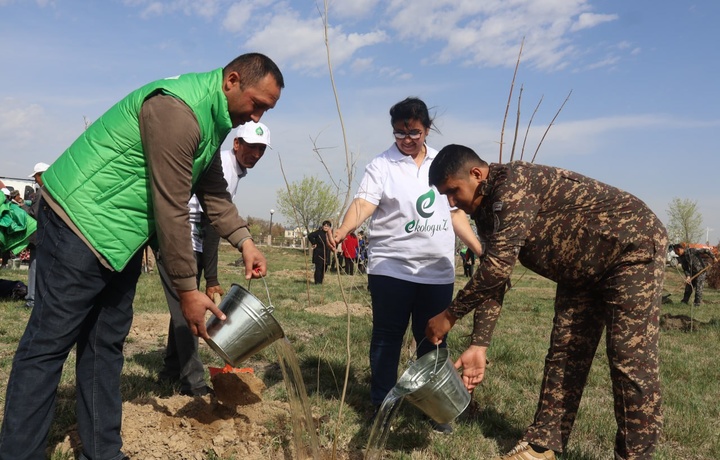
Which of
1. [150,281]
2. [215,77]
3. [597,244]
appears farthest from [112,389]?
[150,281]

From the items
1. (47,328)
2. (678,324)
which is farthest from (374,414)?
(678,324)

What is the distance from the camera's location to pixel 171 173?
218 centimetres

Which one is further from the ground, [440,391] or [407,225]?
[407,225]

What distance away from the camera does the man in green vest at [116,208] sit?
86.3 inches

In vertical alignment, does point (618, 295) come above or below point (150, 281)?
above

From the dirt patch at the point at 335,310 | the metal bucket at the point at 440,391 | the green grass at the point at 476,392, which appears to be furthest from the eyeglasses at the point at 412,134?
the dirt patch at the point at 335,310

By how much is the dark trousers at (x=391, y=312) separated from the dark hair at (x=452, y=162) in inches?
45.3

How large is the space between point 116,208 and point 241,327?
2.41 ft

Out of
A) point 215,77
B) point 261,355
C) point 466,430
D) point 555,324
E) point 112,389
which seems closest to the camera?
point 215,77

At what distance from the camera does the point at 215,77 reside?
93.6 inches

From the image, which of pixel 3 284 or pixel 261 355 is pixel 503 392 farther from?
pixel 3 284

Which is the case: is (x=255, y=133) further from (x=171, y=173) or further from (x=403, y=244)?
(x=171, y=173)

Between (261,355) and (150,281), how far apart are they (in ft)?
24.3

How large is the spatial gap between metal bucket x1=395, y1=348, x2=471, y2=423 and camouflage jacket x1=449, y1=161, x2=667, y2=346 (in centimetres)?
24
